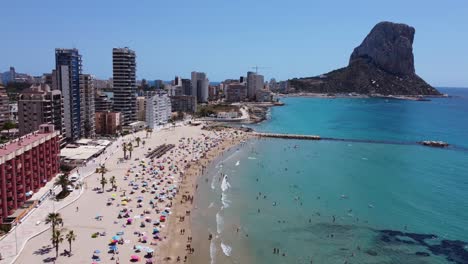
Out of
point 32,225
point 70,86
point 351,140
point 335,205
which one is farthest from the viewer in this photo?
point 351,140

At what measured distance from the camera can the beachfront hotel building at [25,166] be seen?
36.2 m

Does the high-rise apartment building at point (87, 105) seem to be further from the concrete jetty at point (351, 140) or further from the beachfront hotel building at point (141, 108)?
the concrete jetty at point (351, 140)

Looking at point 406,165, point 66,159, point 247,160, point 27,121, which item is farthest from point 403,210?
point 27,121

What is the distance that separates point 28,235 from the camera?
3325 centimetres

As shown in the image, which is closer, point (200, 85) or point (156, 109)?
point (156, 109)

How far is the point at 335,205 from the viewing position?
47.6 m

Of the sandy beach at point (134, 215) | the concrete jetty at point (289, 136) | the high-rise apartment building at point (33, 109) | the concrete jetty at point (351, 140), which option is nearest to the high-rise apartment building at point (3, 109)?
the high-rise apartment building at point (33, 109)

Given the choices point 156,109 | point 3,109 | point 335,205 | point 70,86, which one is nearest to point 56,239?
point 335,205

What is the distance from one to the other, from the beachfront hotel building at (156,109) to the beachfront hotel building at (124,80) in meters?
5.07

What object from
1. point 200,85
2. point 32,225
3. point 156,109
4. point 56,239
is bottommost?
point 32,225

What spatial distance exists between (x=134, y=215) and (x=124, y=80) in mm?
65910

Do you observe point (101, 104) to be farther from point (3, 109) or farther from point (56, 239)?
point (56, 239)

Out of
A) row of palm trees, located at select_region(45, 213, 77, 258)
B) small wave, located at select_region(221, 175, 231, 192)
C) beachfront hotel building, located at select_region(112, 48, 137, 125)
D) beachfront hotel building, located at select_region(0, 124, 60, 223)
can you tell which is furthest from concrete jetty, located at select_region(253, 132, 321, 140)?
row of palm trees, located at select_region(45, 213, 77, 258)

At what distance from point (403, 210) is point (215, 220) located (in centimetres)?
2336
